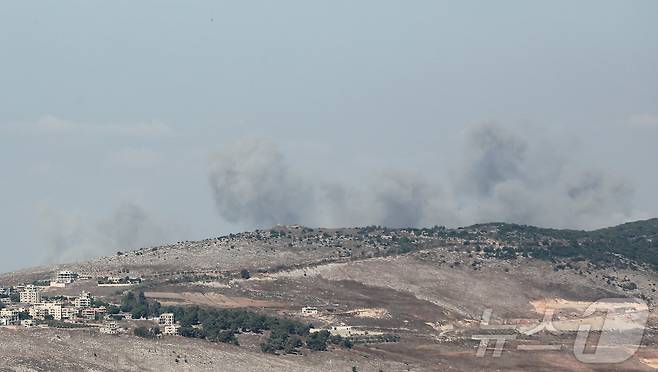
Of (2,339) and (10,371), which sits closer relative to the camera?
(10,371)

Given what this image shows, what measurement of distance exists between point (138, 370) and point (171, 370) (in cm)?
510

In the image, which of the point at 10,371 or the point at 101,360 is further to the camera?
the point at 101,360

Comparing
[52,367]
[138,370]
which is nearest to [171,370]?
[138,370]

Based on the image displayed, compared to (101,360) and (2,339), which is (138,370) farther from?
(2,339)

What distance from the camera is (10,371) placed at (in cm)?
18012

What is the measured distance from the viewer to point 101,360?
198 meters

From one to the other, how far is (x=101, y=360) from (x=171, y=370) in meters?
10.2

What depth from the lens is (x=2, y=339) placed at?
653 feet

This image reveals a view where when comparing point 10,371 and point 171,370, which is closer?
point 10,371

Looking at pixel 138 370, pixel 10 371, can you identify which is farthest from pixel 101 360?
pixel 10 371

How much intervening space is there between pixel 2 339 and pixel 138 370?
20675 mm

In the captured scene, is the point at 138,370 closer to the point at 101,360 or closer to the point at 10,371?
the point at 101,360

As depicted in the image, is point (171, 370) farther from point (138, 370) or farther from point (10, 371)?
point (10, 371)
